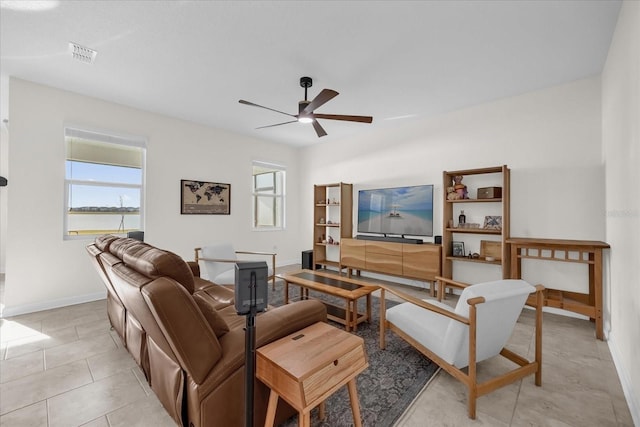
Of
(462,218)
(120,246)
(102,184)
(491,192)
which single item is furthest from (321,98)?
(102,184)

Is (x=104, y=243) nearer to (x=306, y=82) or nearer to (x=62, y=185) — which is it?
(x=62, y=185)

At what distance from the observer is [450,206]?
413cm

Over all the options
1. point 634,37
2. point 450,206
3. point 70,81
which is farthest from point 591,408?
point 70,81

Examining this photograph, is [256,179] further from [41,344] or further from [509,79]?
[509,79]

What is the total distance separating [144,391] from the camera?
1896 mm

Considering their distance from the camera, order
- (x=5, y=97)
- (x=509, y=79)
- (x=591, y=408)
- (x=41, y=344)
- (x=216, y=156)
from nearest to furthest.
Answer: (x=591, y=408)
(x=41, y=344)
(x=509, y=79)
(x=5, y=97)
(x=216, y=156)

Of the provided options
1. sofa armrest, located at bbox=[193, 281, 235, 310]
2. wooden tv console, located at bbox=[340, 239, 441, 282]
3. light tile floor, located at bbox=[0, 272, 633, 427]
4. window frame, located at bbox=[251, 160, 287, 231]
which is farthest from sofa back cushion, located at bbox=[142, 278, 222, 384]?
window frame, located at bbox=[251, 160, 287, 231]

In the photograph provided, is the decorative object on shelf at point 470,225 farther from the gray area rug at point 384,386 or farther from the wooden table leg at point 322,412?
Result: the wooden table leg at point 322,412

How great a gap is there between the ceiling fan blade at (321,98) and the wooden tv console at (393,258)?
2629mm

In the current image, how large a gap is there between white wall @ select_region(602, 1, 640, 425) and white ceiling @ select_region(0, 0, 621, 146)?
41 cm

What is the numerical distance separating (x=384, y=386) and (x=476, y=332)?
0.75 m

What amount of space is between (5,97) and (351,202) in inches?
→ 216

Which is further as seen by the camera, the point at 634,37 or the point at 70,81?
the point at 70,81

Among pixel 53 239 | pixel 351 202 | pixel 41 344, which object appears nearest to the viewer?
pixel 41 344
